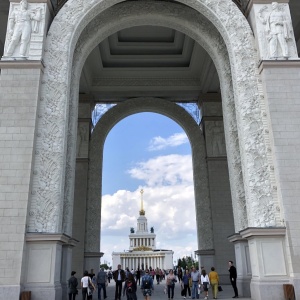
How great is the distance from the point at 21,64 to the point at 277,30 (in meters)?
8.60

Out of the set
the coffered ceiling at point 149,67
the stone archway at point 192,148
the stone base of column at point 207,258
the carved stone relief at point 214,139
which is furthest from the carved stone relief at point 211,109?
the stone base of column at point 207,258

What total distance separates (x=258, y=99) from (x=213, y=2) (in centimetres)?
421

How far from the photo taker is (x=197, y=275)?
1160cm

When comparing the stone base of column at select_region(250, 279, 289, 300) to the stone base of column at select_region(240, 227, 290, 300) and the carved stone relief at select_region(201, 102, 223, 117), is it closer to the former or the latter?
the stone base of column at select_region(240, 227, 290, 300)

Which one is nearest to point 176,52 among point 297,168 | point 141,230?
point 297,168

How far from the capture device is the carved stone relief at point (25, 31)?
428 inches

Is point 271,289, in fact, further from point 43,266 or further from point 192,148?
point 192,148

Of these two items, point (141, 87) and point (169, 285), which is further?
point (141, 87)

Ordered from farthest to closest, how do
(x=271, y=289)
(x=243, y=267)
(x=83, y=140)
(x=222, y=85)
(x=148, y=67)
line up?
(x=148, y=67)
(x=83, y=140)
(x=222, y=85)
(x=243, y=267)
(x=271, y=289)

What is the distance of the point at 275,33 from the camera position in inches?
450

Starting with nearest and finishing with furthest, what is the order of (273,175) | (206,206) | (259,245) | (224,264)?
(259,245)
(273,175)
(224,264)
(206,206)

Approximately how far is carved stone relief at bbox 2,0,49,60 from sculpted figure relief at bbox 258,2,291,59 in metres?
7.63

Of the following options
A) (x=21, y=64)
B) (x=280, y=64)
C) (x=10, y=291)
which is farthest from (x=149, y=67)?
(x=10, y=291)

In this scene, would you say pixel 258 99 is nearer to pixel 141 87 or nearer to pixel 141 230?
pixel 141 87
